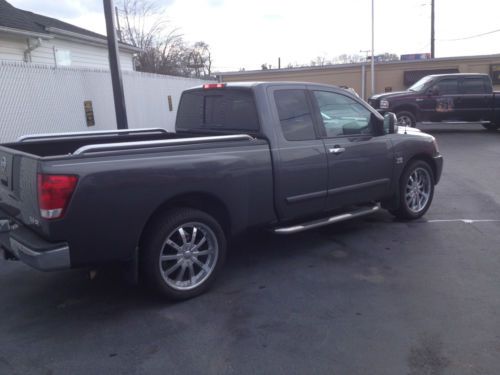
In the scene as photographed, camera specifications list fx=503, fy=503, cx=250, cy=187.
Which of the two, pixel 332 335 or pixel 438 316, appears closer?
pixel 332 335

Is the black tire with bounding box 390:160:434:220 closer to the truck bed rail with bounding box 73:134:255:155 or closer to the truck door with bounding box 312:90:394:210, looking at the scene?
the truck door with bounding box 312:90:394:210

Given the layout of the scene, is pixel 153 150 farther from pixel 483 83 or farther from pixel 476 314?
pixel 483 83

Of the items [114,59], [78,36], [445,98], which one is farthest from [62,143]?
[445,98]

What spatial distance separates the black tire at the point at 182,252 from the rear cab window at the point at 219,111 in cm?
118

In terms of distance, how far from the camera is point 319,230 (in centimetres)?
632

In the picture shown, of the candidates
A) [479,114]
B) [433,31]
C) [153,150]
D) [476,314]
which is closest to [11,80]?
[153,150]

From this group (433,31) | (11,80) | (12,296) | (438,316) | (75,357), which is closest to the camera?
(75,357)

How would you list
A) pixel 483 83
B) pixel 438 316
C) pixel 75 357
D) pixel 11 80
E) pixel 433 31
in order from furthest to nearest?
pixel 433 31 < pixel 483 83 < pixel 11 80 < pixel 438 316 < pixel 75 357

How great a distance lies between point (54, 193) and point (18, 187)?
634 mm

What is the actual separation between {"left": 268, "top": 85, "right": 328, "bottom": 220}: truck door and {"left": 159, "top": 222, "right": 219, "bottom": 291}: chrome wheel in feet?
2.83

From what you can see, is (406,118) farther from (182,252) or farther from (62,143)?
(182,252)

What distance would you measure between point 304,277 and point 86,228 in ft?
6.97

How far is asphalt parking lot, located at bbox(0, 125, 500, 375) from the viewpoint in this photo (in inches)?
132

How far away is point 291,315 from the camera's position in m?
3.99
